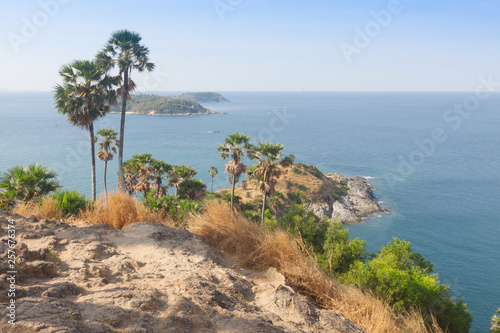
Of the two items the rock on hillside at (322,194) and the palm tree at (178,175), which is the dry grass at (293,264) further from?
the rock on hillside at (322,194)

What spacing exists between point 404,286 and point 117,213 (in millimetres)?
9444

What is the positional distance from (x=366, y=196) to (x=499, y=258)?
76.5 feet

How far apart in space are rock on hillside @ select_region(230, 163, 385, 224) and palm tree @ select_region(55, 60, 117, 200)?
3057cm

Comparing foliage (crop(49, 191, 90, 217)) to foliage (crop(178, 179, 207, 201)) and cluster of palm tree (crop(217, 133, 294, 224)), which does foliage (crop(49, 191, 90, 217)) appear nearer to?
cluster of palm tree (crop(217, 133, 294, 224))

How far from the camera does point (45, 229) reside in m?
6.39

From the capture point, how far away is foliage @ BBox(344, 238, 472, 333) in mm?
10613

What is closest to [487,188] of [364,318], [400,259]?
[400,259]

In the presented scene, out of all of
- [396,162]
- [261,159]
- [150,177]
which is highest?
[261,159]

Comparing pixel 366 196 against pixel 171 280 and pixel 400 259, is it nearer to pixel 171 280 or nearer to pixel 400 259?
pixel 400 259

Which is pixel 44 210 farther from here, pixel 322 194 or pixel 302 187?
pixel 322 194

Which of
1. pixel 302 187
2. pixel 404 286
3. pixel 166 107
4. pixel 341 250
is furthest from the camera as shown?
pixel 166 107

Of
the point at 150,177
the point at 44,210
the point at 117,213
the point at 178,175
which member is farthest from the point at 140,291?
the point at 178,175

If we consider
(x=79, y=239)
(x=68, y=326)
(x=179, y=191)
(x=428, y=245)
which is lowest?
(x=428, y=245)

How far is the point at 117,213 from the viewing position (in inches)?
312
